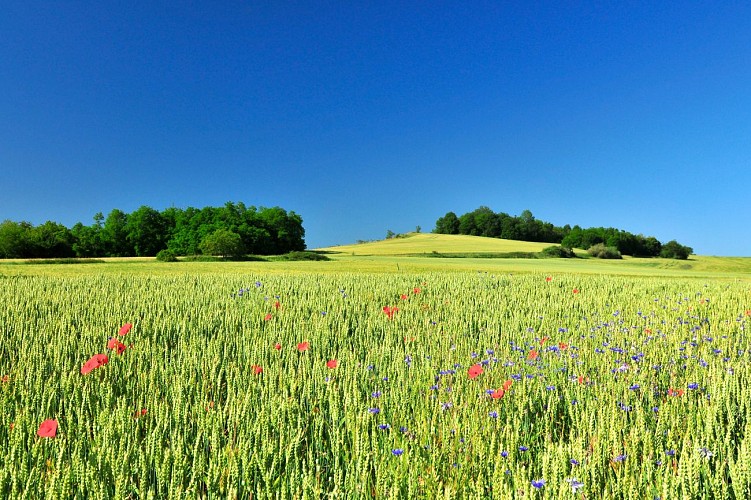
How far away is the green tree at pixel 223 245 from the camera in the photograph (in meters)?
43.8

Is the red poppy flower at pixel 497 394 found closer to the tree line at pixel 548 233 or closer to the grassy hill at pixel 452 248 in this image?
the grassy hill at pixel 452 248

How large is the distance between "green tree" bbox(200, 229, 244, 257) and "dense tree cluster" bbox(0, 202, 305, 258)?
6.07m

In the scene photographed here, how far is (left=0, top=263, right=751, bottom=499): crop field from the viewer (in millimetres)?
1675

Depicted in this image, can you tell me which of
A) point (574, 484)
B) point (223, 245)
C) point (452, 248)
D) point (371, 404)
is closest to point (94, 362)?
point (371, 404)

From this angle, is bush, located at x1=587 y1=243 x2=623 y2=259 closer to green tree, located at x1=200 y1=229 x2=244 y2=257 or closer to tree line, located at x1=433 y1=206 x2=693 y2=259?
tree line, located at x1=433 y1=206 x2=693 y2=259

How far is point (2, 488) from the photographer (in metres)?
1.52

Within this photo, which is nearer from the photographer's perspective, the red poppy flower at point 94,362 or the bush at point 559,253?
the red poppy flower at point 94,362

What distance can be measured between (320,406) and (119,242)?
67.2m

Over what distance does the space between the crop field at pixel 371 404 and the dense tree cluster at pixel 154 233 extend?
48.9 metres

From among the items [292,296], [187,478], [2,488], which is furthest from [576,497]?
[292,296]

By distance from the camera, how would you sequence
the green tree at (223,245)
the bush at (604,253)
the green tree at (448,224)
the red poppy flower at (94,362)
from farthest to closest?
the green tree at (448,224), the bush at (604,253), the green tree at (223,245), the red poppy flower at (94,362)

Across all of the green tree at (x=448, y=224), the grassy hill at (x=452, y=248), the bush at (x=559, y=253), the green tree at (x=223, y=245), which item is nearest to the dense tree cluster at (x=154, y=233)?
the green tree at (x=223, y=245)

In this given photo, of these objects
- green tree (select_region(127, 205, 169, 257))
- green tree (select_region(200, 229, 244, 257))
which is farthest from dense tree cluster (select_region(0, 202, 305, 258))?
green tree (select_region(200, 229, 244, 257))

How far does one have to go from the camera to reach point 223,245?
4403cm
